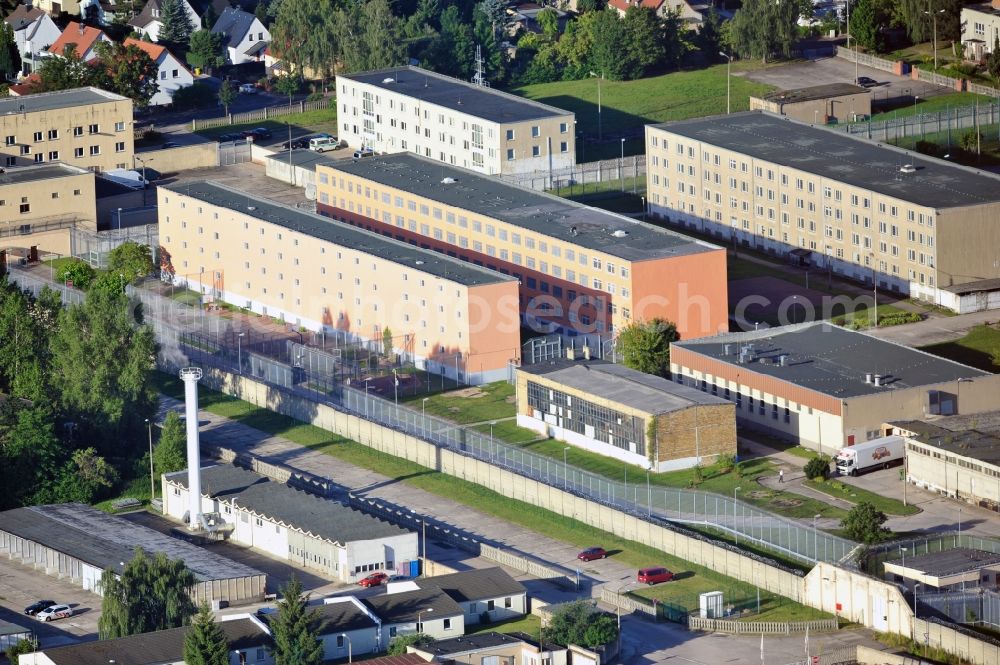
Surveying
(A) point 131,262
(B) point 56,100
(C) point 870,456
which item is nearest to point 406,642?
(C) point 870,456

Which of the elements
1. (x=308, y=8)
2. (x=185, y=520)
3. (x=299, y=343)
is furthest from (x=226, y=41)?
(x=185, y=520)

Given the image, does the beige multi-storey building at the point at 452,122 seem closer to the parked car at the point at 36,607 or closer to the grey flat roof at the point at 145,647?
the parked car at the point at 36,607

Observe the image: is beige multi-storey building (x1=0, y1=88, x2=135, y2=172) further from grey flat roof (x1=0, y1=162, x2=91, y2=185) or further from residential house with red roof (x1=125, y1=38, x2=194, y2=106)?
residential house with red roof (x1=125, y1=38, x2=194, y2=106)

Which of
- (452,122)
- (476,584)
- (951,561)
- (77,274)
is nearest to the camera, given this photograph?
(951,561)

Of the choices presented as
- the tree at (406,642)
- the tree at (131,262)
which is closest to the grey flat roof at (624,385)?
the tree at (406,642)

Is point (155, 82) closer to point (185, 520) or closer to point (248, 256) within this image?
point (248, 256)

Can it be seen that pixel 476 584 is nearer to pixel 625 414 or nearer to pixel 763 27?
pixel 625 414

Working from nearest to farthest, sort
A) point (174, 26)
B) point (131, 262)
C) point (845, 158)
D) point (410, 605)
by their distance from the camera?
point (410, 605) < point (131, 262) < point (845, 158) < point (174, 26)
